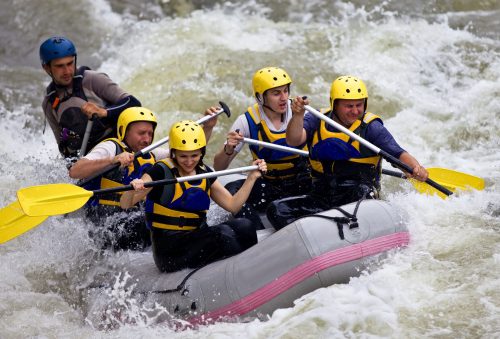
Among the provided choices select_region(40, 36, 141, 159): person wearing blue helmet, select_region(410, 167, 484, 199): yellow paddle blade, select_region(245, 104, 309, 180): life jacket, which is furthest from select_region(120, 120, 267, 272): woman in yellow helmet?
select_region(410, 167, 484, 199): yellow paddle blade

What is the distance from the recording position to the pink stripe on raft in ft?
19.8

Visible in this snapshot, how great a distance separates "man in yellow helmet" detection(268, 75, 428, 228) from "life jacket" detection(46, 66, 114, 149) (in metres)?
1.74

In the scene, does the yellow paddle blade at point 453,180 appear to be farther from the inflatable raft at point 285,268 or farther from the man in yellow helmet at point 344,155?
the inflatable raft at point 285,268

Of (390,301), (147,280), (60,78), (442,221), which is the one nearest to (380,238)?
(390,301)

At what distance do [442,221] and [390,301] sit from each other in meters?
1.42

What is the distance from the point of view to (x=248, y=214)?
7230mm

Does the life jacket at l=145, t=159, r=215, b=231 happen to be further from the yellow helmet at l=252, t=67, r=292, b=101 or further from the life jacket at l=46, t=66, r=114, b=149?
the life jacket at l=46, t=66, r=114, b=149

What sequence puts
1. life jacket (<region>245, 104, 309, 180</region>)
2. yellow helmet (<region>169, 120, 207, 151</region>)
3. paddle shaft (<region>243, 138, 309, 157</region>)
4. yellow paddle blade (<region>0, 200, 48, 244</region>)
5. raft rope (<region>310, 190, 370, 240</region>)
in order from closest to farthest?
raft rope (<region>310, 190, 370, 240</region>), yellow helmet (<region>169, 120, 207, 151</region>), yellow paddle blade (<region>0, 200, 48, 244</region>), paddle shaft (<region>243, 138, 309, 157</region>), life jacket (<region>245, 104, 309, 180</region>)

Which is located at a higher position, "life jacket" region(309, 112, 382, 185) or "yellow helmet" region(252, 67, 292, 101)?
"yellow helmet" region(252, 67, 292, 101)

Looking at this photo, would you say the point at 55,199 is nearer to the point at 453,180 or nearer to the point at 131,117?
the point at 131,117

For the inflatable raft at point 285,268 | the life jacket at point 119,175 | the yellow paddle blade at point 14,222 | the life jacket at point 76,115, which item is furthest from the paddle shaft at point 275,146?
the yellow paddle blade at point 14,222

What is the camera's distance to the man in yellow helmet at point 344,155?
6.78m

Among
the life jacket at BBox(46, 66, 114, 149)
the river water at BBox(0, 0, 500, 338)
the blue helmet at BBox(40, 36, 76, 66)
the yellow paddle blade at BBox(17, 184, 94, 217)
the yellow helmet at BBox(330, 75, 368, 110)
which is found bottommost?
the river water at BBox(0, 0, 500, 338)

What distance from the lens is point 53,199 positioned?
671 cm
